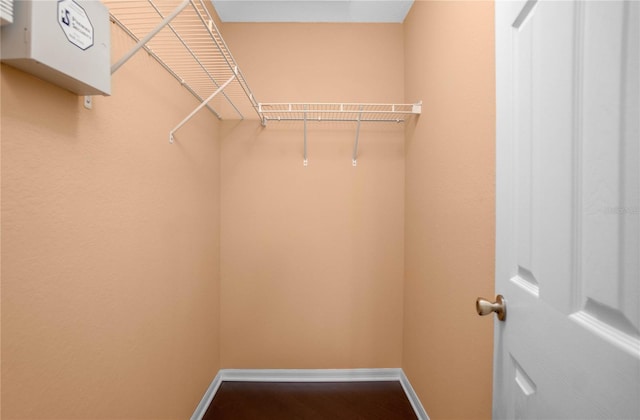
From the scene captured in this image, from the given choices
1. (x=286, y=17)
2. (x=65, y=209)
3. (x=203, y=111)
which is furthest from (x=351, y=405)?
(x=286, y=17)

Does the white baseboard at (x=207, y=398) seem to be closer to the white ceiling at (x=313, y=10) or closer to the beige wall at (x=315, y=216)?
the beige wall at (x=315, y=216)

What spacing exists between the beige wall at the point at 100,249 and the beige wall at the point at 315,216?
441mm

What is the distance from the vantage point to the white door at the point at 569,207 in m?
0.41

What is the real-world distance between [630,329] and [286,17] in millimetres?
2227

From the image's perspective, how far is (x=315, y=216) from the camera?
1.95 meters

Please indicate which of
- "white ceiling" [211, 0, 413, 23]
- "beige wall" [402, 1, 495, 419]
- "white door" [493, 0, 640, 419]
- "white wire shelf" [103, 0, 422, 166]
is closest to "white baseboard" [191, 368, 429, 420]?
"beige wall" [402, 1, 495, 419]

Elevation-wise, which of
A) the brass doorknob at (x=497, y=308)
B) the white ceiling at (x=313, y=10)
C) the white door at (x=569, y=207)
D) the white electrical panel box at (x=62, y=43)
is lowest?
the brass doorknob at (x=497, y=308)

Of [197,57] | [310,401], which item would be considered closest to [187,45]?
[197,57]

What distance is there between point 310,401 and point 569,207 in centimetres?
182

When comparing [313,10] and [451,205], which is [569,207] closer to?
[451,205]

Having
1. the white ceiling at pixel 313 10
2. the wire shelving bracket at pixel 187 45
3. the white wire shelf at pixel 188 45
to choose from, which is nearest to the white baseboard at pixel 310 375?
the wire shelving bracket at pixel 187 45

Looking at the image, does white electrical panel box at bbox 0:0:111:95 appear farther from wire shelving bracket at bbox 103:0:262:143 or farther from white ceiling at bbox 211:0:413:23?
white ceiling at bbox 211:0:413:23

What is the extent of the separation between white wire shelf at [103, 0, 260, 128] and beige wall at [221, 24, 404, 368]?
331mm

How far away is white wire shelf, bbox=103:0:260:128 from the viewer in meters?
0.96
